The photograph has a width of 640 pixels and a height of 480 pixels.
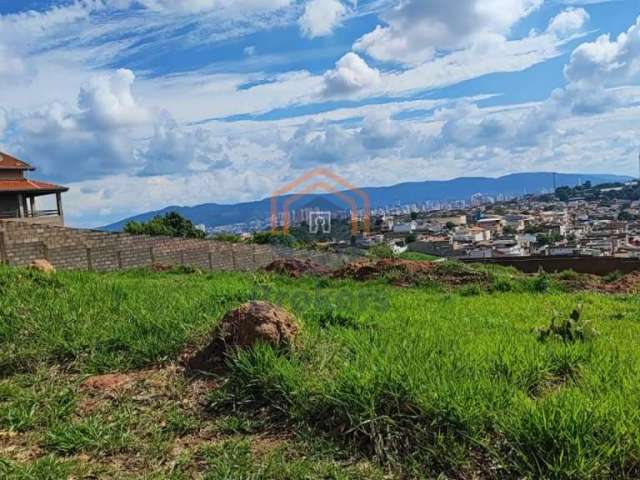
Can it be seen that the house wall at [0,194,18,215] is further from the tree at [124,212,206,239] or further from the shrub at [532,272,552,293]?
the shrub at [532,272,552,293]

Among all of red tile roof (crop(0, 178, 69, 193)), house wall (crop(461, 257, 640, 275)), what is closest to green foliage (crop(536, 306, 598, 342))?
house wall (crop(461, 257, 640, 275))

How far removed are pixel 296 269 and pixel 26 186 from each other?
23632 mm

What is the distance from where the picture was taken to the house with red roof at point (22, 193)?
3070 cm

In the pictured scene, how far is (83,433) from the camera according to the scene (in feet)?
9.75

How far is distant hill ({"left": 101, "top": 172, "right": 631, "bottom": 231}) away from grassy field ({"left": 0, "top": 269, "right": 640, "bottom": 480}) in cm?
1365

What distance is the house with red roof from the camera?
3070 centimetres

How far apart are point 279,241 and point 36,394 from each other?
66.1 feet

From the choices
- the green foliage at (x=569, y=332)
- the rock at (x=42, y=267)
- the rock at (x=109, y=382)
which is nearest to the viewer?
the rock at (x=109, y=382)

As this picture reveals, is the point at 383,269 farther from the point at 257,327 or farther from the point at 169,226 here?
the point at 169,226

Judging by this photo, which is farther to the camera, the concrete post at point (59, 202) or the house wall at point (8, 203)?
the concrete post at point (59, 202)

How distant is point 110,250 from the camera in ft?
49.8

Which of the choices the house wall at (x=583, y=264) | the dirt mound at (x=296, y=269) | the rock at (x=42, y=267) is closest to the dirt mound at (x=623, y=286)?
the house wall at (x=583, y=264)

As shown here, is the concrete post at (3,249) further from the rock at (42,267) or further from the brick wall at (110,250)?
the rock at (42,267)

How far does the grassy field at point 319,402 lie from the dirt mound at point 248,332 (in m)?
0.12
